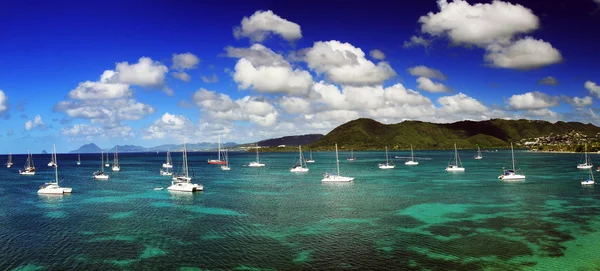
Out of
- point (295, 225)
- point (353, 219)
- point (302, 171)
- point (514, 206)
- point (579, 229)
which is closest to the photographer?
point (579, 229)

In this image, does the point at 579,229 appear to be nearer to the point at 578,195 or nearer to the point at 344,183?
the point at 578,195

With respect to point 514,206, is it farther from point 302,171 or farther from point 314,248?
point 302,171

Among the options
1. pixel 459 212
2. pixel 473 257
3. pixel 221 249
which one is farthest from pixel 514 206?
pixel 221 249

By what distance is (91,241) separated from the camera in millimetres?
46719

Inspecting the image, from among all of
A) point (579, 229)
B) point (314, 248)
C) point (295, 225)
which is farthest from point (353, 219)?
point (579, 229)

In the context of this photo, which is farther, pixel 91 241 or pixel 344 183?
pixel 344 183

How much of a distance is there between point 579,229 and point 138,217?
60598 millimetres

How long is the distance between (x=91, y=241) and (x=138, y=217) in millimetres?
15268

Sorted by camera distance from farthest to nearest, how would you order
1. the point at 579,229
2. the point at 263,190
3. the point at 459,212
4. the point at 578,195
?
the point at 263,190, the point at 578,195, the point at 459,212, the point at 579,229

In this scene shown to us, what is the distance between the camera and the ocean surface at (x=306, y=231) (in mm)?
38469

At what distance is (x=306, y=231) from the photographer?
5106cm

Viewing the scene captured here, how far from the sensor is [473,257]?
38.6 meters

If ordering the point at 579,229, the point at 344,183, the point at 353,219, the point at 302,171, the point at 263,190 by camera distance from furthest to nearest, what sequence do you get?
the point at 302,171 < the point at 344,183 < the point at 263,190 < the point at 353,219 < the point at 579,229

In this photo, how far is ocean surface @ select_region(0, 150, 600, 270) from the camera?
38.5 m
